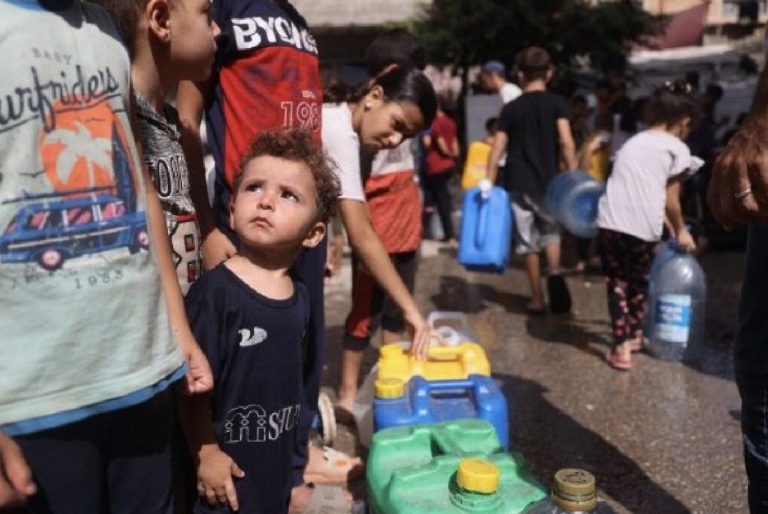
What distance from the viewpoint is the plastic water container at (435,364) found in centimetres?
304

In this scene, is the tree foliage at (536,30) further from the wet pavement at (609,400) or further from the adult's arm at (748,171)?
the adult's arm at (748,171)

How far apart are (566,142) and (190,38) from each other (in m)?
4.35

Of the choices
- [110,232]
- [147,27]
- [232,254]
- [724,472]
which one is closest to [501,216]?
[724,472]

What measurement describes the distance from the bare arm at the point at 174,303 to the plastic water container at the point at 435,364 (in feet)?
4.17

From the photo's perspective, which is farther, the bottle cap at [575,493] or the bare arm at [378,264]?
the bare arm at [378,264]

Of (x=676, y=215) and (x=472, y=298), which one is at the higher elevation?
(x=676, y=215)

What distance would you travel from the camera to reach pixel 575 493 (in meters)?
1.83

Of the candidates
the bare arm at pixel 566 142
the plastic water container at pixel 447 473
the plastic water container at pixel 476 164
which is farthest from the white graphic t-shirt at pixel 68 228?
the plastic water container at pixel 476 164

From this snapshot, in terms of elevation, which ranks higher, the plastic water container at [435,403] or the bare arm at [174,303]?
the bare arm at [174,303]

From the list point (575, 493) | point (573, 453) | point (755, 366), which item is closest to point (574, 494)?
point (575, 493)

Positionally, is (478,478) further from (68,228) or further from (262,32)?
(262,32)

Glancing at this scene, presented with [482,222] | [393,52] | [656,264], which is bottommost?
[656,264]

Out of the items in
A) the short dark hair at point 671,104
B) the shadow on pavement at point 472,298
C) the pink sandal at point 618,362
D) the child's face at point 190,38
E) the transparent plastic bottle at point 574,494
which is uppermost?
the child's face at point 190,38

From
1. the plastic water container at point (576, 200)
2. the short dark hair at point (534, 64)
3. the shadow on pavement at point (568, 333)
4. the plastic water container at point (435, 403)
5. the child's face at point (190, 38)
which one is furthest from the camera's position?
the short dark hair at point (534, 64)
